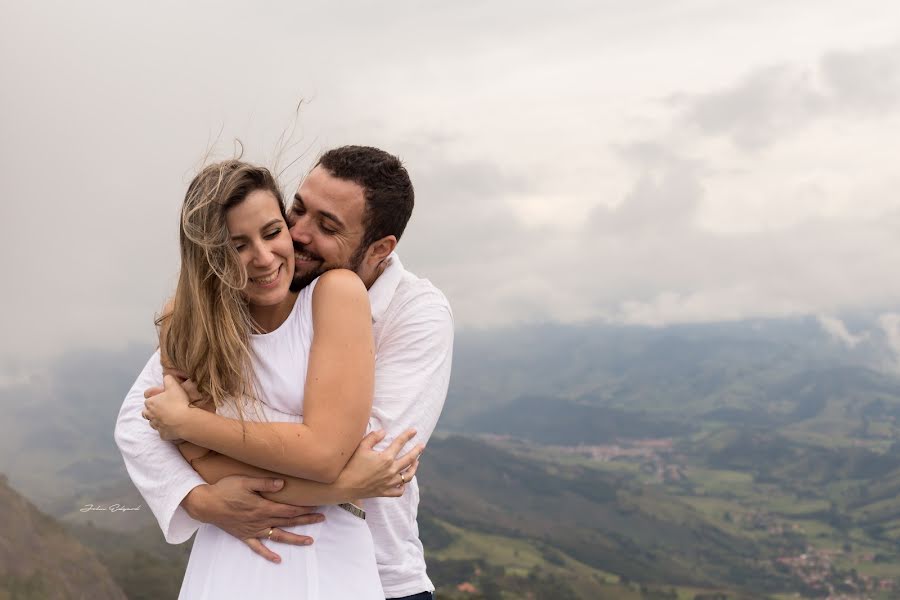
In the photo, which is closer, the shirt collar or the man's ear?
the shirt collar

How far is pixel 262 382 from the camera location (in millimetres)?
4691

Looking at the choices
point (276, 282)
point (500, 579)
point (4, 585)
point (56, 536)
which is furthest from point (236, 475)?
point (500, 579)

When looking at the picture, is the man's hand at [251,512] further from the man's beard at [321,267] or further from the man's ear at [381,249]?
the man's ear at [381,249]

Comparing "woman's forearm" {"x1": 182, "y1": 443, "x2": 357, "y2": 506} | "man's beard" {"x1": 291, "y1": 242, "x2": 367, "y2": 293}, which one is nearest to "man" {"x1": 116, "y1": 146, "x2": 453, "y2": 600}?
"man's beard" {"x1": 291, "y1": 242, "x2": 367, "y2": 293}

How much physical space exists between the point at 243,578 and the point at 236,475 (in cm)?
58

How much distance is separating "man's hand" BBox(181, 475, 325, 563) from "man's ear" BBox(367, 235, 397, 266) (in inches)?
62.8

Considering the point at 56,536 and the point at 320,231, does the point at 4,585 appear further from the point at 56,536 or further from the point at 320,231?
the point at 320,231

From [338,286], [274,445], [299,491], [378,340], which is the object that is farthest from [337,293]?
[299,491]

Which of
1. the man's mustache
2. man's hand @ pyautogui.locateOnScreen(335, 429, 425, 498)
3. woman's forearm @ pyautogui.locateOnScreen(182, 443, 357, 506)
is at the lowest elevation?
woman's forearm @ pyautogui.locateOnScreen(182, 443, 357, 506)

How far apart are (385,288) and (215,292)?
1114 mm

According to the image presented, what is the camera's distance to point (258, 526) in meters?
4.62

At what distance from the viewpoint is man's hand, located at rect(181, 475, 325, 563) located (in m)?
4.59

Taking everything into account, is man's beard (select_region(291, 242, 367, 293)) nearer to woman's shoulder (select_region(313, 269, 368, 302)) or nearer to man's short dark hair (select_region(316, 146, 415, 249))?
man's short dark hair (select_region(316, 146, 415, 249))

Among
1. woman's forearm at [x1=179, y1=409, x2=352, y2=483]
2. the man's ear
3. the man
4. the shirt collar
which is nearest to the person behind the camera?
woman's forearm at [x1=179, y1=409, x2=352, y2=483]
